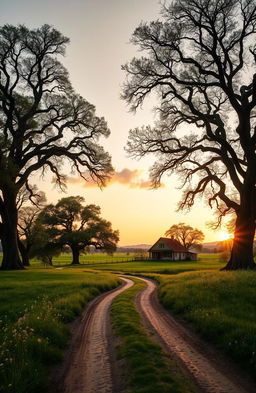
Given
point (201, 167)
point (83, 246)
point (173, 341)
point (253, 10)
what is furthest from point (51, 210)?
point (173, 341)

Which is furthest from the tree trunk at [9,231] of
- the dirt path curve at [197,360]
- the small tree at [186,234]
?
the small tree at [186,234]

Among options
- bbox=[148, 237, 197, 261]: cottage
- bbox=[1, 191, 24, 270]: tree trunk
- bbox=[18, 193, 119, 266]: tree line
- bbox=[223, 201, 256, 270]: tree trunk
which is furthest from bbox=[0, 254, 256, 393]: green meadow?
bbox=[148, 237, 197, 261]: cottage

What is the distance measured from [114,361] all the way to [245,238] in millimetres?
19406

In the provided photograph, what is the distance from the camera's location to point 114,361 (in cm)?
677

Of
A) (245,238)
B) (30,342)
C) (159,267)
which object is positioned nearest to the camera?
(30,342)

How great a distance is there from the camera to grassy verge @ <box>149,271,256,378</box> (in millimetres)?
7126

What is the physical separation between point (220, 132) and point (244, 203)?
21.9ft

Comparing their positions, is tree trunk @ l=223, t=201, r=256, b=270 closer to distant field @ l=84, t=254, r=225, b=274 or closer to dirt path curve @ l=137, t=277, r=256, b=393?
dirt path curve @ l=137, t=277, r=256, b=393

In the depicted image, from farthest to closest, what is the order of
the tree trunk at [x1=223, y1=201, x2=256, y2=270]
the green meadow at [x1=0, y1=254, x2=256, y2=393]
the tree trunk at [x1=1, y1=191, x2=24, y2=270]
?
the tree trunk at [x1=1, y1=191, x2=24, y2=270] → the tree trunk at [x1=223, y1=201, x2=256, y2=270] → the green meadow at [x1=0, y1=254, x2=256, y2=393]

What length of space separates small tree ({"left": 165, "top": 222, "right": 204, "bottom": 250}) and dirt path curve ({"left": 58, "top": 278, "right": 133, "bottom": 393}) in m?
112

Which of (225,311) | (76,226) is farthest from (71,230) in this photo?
(225,311)

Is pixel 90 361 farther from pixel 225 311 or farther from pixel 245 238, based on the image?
pixel 245 238

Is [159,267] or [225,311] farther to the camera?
[159,267]

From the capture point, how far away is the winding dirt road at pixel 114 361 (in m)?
5.52
